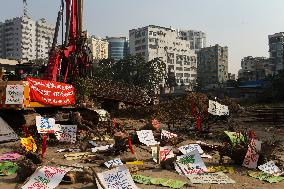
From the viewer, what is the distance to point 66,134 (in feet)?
47.4

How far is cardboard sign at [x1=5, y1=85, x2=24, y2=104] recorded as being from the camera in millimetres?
15211

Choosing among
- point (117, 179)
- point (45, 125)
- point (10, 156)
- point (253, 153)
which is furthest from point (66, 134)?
point (253, 153)

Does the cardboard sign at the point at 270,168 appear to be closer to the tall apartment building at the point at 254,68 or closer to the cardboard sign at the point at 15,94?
the cardboard sign at the point at 15,94

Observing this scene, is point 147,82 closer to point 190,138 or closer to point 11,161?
point 190,138

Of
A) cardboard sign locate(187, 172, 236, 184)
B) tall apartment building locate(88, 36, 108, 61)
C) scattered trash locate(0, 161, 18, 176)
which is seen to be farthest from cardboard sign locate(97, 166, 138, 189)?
tall apartment building locate(88, 36, 108, 61)

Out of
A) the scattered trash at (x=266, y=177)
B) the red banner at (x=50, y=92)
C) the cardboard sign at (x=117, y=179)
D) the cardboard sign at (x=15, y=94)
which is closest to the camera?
the cardboard sign at (x=117, y=179)

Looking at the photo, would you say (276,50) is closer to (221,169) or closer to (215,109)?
(215,109)

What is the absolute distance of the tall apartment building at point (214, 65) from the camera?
139500mm

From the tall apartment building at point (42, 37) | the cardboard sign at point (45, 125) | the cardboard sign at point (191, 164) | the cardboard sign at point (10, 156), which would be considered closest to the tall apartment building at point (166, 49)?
the tall apartment building at point (42, 37)

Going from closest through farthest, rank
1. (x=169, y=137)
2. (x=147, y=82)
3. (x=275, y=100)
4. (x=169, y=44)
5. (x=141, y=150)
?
(x=141, y=150), (x=169, y=137), (x=275, y=100), (x=147, y=82), (x=169, y=44)

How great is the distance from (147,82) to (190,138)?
208 feet

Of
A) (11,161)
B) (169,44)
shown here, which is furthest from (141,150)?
(169,44)

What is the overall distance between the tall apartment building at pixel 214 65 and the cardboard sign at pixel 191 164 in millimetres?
128843

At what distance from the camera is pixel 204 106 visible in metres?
17.3
